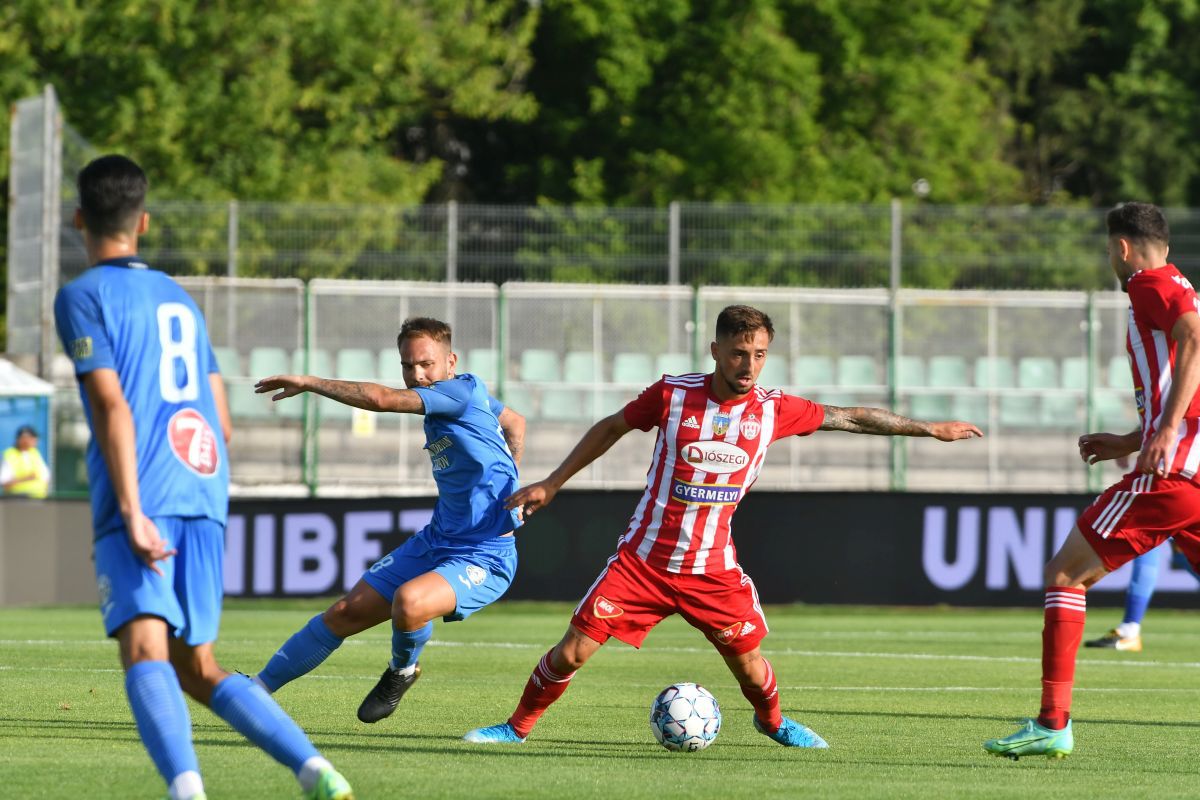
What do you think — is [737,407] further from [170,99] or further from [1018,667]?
[170,99]

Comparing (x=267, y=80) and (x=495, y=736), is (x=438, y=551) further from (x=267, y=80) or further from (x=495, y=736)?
(x=267, y=80)

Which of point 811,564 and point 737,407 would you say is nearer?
point 737,407

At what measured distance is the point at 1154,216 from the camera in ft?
24.8

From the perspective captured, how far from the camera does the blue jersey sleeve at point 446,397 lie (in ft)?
27.1

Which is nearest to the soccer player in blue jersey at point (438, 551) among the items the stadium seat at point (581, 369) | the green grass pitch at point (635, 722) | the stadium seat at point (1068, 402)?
the green grass pitch at point (635, 722)

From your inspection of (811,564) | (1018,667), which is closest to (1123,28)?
(811,564)

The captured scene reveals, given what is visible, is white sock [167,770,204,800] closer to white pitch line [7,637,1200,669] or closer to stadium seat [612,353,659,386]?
white pitch line [7,637,1200,669]

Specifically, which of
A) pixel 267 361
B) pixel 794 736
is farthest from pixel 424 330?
pixel 267 361

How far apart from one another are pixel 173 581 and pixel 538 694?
2.62m

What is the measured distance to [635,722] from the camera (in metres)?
8.88

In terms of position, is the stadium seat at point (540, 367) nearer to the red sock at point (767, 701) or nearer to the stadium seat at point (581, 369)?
the stadium seat at point (581, 369)

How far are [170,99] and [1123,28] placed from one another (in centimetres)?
2276

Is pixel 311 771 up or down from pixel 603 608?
down

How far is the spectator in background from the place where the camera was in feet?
65.4
